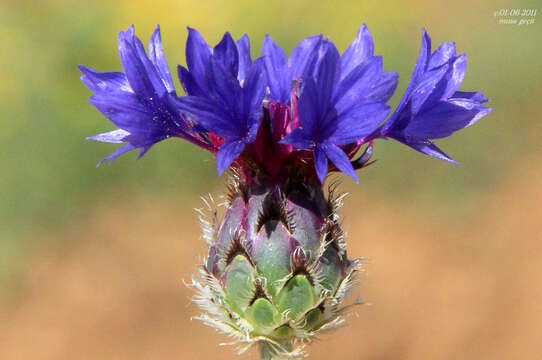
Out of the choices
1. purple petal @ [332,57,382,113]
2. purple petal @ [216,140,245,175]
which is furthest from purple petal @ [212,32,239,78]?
purple petal @ [332,57,382,113]

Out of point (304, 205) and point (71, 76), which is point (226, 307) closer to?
point (304, 205)

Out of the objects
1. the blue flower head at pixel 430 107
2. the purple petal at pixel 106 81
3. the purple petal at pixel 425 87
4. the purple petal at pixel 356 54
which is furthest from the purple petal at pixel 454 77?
the purple petal at pixel 106 81

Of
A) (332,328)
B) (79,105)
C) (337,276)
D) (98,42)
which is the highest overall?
(98,42)

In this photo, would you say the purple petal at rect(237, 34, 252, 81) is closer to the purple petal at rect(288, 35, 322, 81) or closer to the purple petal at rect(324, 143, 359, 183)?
the purple petal at rect(288, 35, 322, 81)

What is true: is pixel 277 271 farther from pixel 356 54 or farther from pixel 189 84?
pixel 356 54

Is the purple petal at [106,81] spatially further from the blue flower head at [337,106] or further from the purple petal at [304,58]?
the blue flower head at [337,106]

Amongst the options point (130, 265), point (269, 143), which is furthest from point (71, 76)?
point (269, 143)

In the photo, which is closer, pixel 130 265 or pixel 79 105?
pixel 130 265
